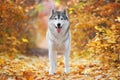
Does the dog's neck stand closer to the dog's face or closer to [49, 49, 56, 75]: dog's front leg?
the dog's face

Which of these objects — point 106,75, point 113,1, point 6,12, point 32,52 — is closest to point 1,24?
point 6,12

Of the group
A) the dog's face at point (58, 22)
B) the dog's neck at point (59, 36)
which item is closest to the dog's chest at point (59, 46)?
the dog's neck at point (59, 36)

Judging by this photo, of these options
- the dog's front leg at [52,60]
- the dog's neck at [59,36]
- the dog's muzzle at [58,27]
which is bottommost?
the dog's front leg at [52,60]

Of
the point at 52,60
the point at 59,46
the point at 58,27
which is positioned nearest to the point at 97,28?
the point at 58,27

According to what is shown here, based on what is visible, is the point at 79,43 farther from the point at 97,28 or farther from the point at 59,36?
the point at 97,28

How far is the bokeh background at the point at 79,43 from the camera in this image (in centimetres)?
727

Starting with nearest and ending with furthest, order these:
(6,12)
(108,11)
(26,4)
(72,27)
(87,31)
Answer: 1. (108,11)
2. (6,12)
3. (87,31)
4. (72,27)
5. (26,4)

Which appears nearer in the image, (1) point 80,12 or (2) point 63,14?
(2) point 63,14

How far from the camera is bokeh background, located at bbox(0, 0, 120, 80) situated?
7.27 metres

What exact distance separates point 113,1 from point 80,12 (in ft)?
7.32

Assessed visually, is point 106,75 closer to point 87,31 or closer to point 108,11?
point 108,11

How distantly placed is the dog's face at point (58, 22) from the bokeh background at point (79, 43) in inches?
28.1

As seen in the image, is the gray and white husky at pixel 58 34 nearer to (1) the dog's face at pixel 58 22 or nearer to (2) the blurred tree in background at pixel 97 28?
(1) the dog's face at pixel 58 22

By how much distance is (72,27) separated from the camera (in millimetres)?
12117
